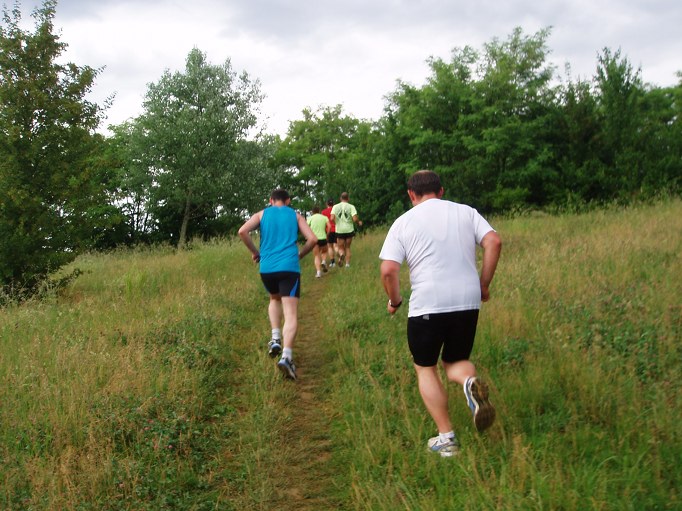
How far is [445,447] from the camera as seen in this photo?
3.43m

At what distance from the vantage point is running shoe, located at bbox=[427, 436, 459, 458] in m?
3.39

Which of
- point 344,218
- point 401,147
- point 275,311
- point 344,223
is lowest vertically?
point 275,311

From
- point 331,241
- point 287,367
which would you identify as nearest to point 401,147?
point 331,241

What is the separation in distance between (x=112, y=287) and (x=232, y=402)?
600 centimetres

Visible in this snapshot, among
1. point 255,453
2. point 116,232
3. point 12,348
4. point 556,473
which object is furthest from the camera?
point 116,232

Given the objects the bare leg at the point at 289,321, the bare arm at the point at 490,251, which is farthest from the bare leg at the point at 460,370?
the bare leg at the point at 289,321

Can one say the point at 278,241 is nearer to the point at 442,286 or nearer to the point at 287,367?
the point at 287,367

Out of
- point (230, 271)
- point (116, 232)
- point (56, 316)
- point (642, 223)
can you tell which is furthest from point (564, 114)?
point (116, 232)

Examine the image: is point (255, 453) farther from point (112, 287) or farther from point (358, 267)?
point (358, 267)

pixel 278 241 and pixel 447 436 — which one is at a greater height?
pixel 278 241

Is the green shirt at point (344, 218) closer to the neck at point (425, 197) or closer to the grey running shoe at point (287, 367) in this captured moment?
the grey running shoe at point (287, 367)

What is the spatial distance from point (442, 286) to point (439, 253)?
22cm

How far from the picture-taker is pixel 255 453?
386cm

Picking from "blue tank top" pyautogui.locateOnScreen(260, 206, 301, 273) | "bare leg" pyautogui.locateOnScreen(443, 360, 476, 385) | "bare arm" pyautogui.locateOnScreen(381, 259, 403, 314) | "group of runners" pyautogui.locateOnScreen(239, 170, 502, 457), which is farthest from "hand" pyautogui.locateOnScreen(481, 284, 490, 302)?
"blue tank top" pyautogui.locateOnScreen(260, 206, 301, 273)
